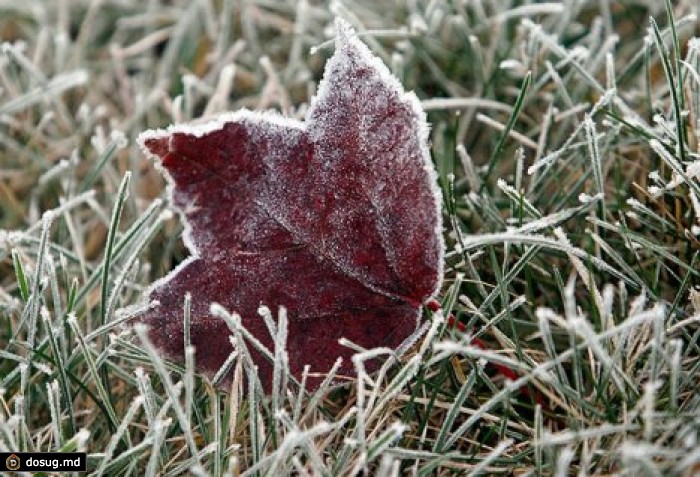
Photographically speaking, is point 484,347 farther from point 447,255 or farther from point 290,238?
point 290,238

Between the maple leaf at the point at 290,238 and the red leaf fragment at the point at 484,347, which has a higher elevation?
the maple leaf at the point at 290,238

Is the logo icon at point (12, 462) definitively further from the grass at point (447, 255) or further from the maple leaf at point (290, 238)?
the maple leaf at point (290, 238)

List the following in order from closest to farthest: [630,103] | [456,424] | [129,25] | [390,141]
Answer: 1. [390,141]
2. [456,424]
3. [630,103]
4. [129,25]

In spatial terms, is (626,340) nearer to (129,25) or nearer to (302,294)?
(302,294)

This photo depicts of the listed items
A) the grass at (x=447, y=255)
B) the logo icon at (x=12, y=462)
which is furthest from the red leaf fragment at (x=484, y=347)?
the logo icon at (x=12, y=462)

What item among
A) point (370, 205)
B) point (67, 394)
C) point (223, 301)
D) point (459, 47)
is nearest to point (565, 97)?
point (459, 47)
